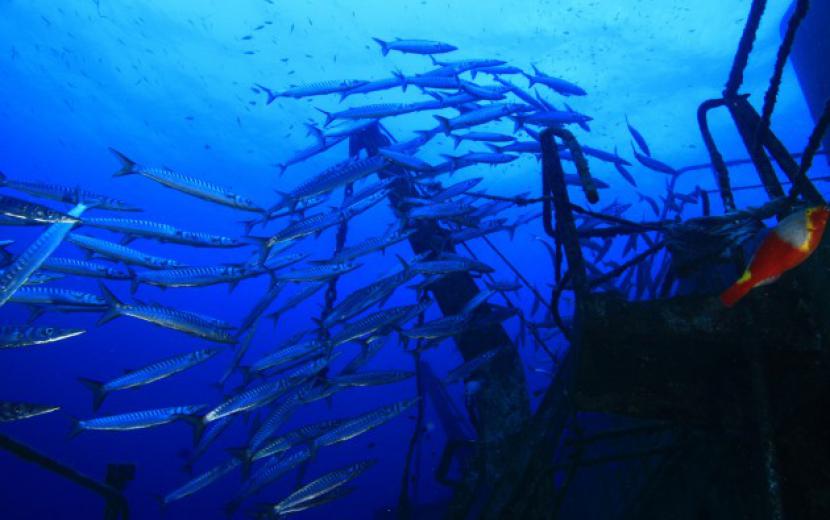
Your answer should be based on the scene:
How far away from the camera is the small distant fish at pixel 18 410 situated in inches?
118

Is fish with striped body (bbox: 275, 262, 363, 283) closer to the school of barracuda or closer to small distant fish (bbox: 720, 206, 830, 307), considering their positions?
the school of barracuda

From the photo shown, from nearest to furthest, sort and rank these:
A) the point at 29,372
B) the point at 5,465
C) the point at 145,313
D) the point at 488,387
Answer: the point at 145,313, the point at 488,387, the point at 5,465, the point at 29,372

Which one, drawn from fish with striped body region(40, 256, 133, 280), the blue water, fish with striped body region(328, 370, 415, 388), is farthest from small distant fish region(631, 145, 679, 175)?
fish with striped body region(40, 256, 133, 280)

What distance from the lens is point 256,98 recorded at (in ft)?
82.4

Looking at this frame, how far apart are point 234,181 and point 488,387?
37.4 metres

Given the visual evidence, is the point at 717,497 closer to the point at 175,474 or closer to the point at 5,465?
the point at 175,474

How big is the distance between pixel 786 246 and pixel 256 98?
27.4 metres

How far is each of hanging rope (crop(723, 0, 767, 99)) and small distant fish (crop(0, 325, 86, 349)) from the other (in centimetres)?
539

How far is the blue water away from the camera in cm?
1894

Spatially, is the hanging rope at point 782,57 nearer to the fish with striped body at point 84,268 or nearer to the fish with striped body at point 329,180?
the fish with striped body at point 329,180

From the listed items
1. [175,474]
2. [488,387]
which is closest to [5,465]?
[175,474]

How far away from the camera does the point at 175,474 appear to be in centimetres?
2638

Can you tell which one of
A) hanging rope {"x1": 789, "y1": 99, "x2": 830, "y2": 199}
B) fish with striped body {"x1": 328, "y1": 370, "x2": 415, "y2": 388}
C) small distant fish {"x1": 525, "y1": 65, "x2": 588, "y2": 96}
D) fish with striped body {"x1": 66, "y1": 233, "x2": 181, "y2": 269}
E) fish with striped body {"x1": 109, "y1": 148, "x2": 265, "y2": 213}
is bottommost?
fish with striped body {"x1": 328, "y1": 370, "x2": 415, "y2": 388}

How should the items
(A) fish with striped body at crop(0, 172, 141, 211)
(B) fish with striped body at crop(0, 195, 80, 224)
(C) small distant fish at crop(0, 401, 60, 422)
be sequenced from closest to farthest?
(C) small distant fish at crop(0, 401, 60, 422), (B) fish with striped body at crop(0, 195, 80, 224), (A) fish with striped body at crop(0, 172, 141, 211)
